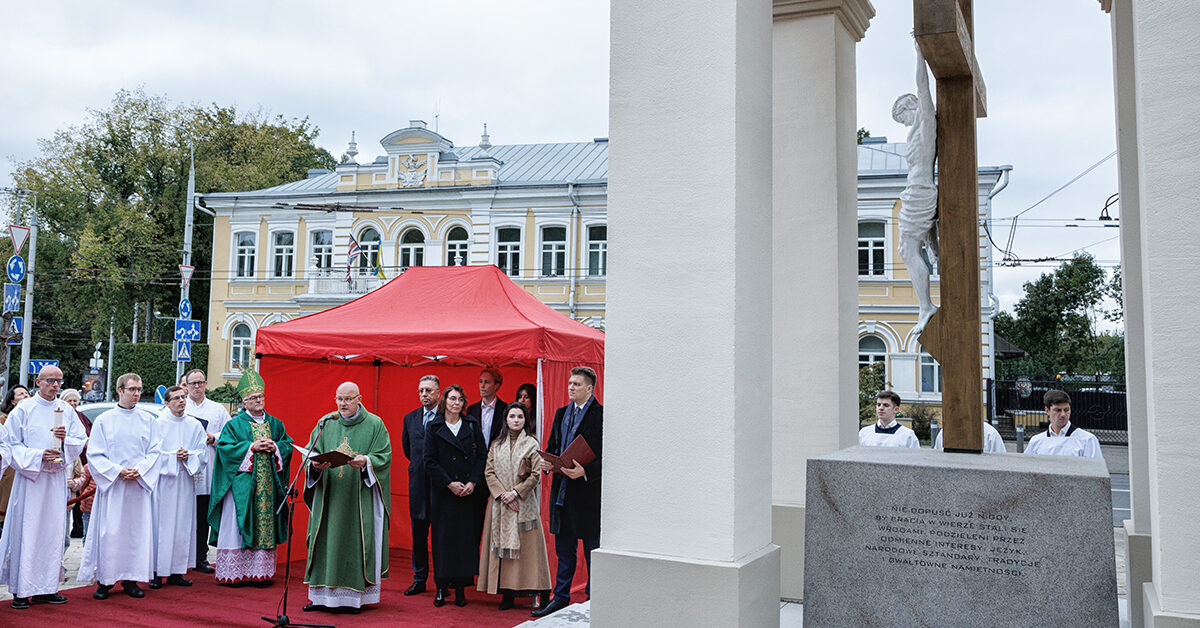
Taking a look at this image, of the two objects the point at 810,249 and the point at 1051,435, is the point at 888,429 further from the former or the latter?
the point at 810,249

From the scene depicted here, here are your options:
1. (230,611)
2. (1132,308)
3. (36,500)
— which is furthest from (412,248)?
(1132,308)

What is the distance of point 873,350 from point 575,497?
865 inches

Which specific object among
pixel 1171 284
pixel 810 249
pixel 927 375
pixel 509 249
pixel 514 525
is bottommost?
pixel 514 525

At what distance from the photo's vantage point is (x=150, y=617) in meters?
6.94

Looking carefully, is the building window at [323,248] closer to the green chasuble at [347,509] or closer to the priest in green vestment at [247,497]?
the priest in green vestment at [247,497]

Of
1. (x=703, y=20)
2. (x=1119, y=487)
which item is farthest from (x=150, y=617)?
(x=1119, y=487)

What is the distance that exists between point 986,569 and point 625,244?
91.8 inches

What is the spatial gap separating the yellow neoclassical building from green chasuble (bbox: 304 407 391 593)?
20122mm

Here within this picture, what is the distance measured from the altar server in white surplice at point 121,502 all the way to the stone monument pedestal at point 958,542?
19.4ft

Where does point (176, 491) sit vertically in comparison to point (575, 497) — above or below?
below

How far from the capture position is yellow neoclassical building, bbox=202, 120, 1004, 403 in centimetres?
2719

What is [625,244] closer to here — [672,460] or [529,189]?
[672,460]

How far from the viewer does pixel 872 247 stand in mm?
27391

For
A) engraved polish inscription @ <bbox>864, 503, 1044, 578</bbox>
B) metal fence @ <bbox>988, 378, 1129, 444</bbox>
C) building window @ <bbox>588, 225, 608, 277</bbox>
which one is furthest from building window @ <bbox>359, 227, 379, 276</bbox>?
engraved polish inscription @ <bbox>864, 503, 1044, 578</bbox>
